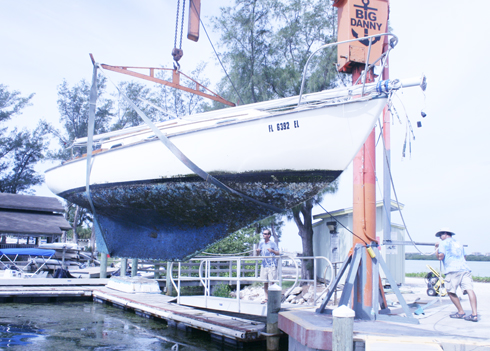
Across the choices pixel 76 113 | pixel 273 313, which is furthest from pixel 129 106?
pixel 273 313

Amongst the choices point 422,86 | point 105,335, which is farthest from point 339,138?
point 105,335

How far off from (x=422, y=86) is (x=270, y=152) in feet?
6.08

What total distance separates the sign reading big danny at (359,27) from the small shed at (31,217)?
765 inches

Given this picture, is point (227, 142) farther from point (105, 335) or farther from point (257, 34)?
point (257, 34)

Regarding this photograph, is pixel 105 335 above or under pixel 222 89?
under

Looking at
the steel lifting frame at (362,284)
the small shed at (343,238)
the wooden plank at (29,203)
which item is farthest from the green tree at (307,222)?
the wooden plank at (29,203)

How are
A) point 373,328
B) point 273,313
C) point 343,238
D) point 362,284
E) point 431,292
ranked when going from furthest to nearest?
point 343,238
point 431,292
point 273,313
point 362,284
point 373,328

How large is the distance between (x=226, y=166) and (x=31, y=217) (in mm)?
22761

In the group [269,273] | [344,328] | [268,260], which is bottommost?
[344,328]

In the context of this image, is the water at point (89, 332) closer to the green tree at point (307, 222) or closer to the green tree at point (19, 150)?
the green tree at point (307, 222)

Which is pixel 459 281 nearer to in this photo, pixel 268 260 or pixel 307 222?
pixel 268 260

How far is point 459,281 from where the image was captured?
240 inches

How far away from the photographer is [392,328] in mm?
5520

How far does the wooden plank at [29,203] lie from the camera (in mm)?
24906
